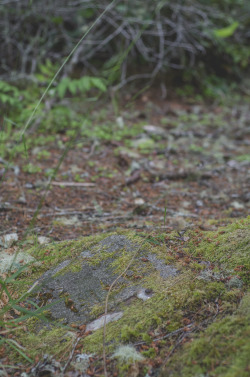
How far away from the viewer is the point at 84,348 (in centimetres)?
128

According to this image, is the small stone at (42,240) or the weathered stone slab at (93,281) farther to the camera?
the small stone at (42,240)

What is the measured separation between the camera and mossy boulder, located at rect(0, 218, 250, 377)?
1150mm

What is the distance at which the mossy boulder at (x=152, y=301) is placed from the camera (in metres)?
1.15

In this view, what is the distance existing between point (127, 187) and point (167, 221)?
1104mm

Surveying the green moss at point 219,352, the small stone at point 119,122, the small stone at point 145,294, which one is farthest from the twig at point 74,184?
the green moss at point 219,352

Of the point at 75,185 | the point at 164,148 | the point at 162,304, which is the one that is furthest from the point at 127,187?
the point at 162,304

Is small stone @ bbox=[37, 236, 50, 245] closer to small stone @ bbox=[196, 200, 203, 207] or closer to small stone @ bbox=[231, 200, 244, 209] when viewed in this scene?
small stone @ bbox=[196, 200, 203, 207]

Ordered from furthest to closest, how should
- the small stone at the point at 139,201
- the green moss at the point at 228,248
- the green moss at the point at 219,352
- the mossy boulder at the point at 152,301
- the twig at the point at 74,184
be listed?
the twig at the point at 74,184
the small stone at the point at 139,201
the green moss at the point at 228,248
the mossy boulder at the point at 152,301
the green moss at the point at 219,352

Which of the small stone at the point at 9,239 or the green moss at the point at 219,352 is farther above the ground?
the green moss at the point at 219,352

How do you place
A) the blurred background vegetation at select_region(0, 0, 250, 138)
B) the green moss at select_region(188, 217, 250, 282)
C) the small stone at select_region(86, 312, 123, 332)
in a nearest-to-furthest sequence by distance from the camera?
the small stone at select_region(86, 312, 123, 332)
the green moss at select_region(188, 217, 250, 282)
the blurred background vegetation at select_region(0, 0, 250, 138)

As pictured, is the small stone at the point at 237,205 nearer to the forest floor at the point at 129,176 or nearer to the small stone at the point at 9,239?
the forest floor at the point at 129,176

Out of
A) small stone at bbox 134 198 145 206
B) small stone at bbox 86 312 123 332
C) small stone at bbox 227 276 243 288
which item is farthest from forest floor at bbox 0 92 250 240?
small stone at bbox 86 312 123 332

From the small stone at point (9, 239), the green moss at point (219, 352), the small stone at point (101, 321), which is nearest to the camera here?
the green moss at point (219, 352)

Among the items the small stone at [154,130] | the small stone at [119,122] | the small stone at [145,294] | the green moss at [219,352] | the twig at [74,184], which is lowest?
the twig at [74,184]
